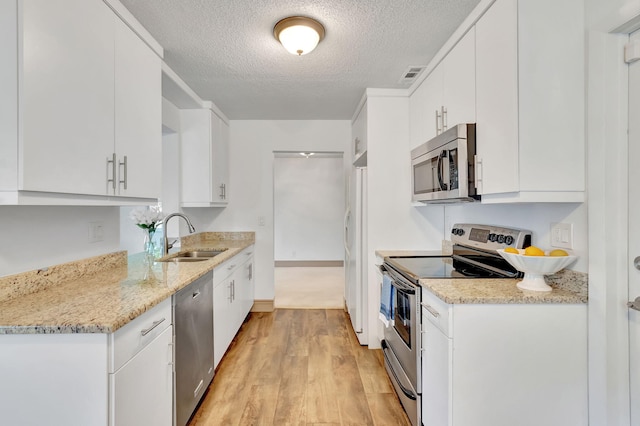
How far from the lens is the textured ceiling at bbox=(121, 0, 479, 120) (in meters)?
1.68

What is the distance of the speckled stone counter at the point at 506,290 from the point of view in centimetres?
133

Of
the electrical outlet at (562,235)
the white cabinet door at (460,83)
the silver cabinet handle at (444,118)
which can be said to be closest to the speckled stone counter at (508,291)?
the electrical outlet at (562,235)

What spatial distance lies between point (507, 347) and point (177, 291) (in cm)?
160

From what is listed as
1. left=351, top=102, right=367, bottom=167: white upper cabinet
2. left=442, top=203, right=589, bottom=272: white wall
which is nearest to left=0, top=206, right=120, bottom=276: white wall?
left=351, top=102, right=367, bottom=167: white upper cabinet

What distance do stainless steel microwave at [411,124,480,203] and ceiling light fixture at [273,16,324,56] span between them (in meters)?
0.99

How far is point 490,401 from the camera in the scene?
134 cm

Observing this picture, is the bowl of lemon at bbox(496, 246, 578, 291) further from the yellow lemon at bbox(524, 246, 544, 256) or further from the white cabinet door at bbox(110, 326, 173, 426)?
the white cabinet door at bbox(110, 326, 173, 426)

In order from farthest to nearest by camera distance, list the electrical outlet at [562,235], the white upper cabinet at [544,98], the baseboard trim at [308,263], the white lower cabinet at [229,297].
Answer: the baseboard trim at [308,263] → the white lower cabinet at [229,297] → the electrical outlet at [562,235] → the white upper cabinet at [544,98]

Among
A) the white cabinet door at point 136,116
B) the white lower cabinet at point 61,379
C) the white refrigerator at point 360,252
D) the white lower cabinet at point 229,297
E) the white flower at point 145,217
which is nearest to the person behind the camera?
the white lower cabinet at point 61,379

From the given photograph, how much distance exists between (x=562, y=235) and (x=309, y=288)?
376cm

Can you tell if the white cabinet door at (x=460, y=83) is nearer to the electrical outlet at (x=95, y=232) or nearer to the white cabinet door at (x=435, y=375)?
the white cabinet door at (x=435, y=375)

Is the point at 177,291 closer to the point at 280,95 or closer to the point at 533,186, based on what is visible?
the point at 533,186

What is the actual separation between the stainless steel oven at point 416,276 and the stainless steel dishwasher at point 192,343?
1.26 metres

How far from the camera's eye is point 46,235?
4.99 ft
